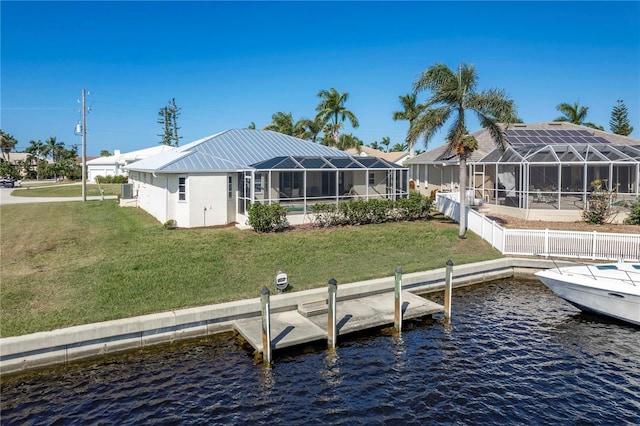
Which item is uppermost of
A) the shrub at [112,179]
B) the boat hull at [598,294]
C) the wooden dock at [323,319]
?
the shrub at [112,179]

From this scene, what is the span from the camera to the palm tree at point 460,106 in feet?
66.2

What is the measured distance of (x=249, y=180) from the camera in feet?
73.0

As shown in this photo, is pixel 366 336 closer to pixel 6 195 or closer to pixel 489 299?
pixel 489 299

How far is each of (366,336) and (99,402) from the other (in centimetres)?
622

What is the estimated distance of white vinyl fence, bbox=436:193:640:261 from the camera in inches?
675

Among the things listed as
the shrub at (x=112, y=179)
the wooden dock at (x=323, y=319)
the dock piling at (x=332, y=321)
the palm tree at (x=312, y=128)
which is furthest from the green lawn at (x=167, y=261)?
the shrub at (x=112, y=179)

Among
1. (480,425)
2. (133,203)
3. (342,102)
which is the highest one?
(342,102)

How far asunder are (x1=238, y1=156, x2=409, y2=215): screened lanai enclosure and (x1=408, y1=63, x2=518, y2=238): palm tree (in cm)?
442

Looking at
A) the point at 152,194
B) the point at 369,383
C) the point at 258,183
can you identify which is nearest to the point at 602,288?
the point at 369,383

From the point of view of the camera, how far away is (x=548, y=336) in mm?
11930

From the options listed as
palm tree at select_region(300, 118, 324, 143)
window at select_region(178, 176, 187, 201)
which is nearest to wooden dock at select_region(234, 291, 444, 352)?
window at select_region(178, 176, 187, 201)

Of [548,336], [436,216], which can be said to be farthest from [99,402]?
[436,216]

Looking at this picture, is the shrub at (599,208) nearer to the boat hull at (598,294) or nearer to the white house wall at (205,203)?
the boat hull at (598,294)

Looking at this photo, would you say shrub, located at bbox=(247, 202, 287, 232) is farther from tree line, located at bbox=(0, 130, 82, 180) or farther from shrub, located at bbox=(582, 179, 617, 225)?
tree line, located at bbox=(0, 130, 82, 180)
